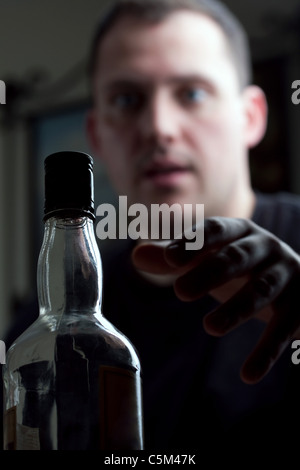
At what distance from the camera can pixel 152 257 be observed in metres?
0.33

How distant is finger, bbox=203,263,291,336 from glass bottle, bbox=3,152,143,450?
46 millimetres

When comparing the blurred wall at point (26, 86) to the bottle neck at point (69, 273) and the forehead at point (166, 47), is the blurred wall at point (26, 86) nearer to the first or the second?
the forehead at point (166, 47)

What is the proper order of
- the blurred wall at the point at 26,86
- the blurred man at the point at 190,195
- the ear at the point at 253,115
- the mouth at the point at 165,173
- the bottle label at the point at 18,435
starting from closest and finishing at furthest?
the bottle label at the point at 18,435
the blurred man at the point at 190,195
the mouth at the point at 165,173
the ear at the point at 253,115
the blurred wall at the point at 26,86

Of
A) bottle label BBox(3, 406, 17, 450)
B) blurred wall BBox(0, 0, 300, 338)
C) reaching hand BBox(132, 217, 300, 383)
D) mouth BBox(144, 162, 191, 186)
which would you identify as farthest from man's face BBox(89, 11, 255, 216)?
blurred wall BBox(0, 0, 300, 338)

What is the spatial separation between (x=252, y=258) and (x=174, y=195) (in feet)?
1.59

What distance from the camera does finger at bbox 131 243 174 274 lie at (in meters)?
0.33

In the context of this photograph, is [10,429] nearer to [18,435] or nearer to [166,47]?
[18,435]

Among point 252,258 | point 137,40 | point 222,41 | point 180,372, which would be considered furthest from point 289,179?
point 252,258

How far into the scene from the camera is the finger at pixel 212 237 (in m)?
0.30

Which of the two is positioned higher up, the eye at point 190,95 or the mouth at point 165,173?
the eye at point 190,95

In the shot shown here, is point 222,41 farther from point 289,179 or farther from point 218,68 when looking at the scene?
point 289,179

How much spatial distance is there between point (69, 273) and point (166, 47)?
0.74 metres

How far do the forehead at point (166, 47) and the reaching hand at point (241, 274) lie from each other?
0.64 m

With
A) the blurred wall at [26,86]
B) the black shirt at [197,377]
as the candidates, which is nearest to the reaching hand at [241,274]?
the black shirt at [197,377]
